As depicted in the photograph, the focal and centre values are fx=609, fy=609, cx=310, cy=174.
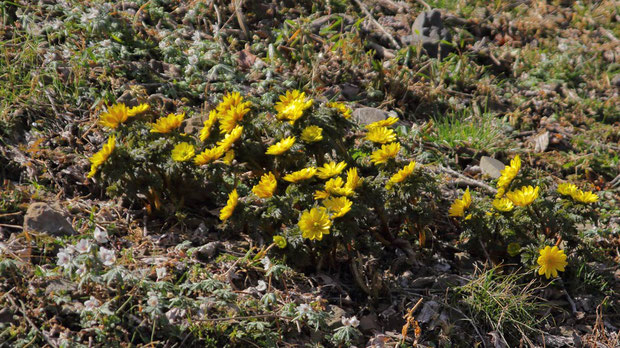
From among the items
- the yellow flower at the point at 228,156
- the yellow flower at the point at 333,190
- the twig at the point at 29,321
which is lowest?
the twig at the point at 29,321

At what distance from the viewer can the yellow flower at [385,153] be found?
315 centimetres

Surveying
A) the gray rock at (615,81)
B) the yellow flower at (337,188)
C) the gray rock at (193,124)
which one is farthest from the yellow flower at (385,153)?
the gray rock at (615,81)

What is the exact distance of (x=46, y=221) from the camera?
9.75ft

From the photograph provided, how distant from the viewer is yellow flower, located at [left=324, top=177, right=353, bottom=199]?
9.48 feet

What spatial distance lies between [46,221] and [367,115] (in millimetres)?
2328

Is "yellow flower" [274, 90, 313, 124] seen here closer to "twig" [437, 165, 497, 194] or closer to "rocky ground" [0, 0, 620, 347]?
"rocky ground" [0, 0, 620, 347]

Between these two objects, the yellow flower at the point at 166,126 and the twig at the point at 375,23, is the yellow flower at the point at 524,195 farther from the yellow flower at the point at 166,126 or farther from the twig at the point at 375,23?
the twig at the point at 375,23

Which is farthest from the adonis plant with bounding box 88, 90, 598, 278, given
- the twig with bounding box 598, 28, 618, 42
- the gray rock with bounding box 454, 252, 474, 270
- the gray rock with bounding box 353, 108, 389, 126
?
the twig with bounding box 598, 28, 618, 42

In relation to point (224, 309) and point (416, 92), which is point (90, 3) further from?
point (224, 309)

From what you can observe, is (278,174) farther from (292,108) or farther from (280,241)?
(280,241)

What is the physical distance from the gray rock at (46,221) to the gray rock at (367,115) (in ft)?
7.01

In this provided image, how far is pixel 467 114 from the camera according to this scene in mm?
4781

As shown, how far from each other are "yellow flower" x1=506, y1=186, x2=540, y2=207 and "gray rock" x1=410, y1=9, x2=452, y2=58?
2.21 metres

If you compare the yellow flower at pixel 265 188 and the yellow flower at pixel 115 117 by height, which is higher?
the yellow flower at pixel 115 117
